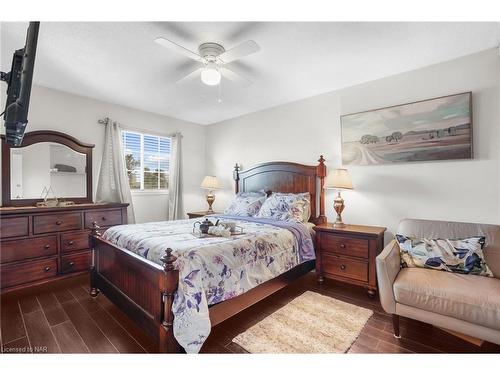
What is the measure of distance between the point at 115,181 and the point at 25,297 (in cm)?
173

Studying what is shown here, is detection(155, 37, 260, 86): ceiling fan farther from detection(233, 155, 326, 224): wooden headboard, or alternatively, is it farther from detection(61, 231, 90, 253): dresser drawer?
detection(61, 231, 90, 253): dresser drawer

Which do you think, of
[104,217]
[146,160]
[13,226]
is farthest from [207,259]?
[146,160]

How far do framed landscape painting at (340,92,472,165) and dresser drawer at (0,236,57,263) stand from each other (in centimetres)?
378

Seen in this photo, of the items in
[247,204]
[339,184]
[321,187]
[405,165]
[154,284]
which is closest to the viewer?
[154,284]

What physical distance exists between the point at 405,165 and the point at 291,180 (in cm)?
143

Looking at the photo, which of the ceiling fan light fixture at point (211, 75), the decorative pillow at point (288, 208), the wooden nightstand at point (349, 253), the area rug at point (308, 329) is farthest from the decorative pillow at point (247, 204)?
the ceiling fan light fixture at point (211, 75)

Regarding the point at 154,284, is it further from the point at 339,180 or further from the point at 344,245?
the point at 339,180

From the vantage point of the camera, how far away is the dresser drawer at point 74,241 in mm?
2926

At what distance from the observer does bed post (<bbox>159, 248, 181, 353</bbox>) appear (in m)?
1.51

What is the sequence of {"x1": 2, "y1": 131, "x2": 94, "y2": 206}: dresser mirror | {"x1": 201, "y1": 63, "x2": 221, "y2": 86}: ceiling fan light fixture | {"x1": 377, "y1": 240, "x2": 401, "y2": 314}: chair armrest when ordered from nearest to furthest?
{"x1": 377, "y1": 240, "x2": 401, "y2": 314}: chair armrest → {"x1": 201, "y1": 63, "x2": 221, "y2": 86}: ceiling fan light fixture → {"x1": 2, "y1": 131, "x2": 94, "y2": 206}: dresser mirror

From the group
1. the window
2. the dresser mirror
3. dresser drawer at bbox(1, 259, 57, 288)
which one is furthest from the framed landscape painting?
dresser drawer at bbox(1, 259, 57, 288)

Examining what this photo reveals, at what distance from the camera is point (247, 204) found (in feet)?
11.5

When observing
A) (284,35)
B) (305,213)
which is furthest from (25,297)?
(284,35)
